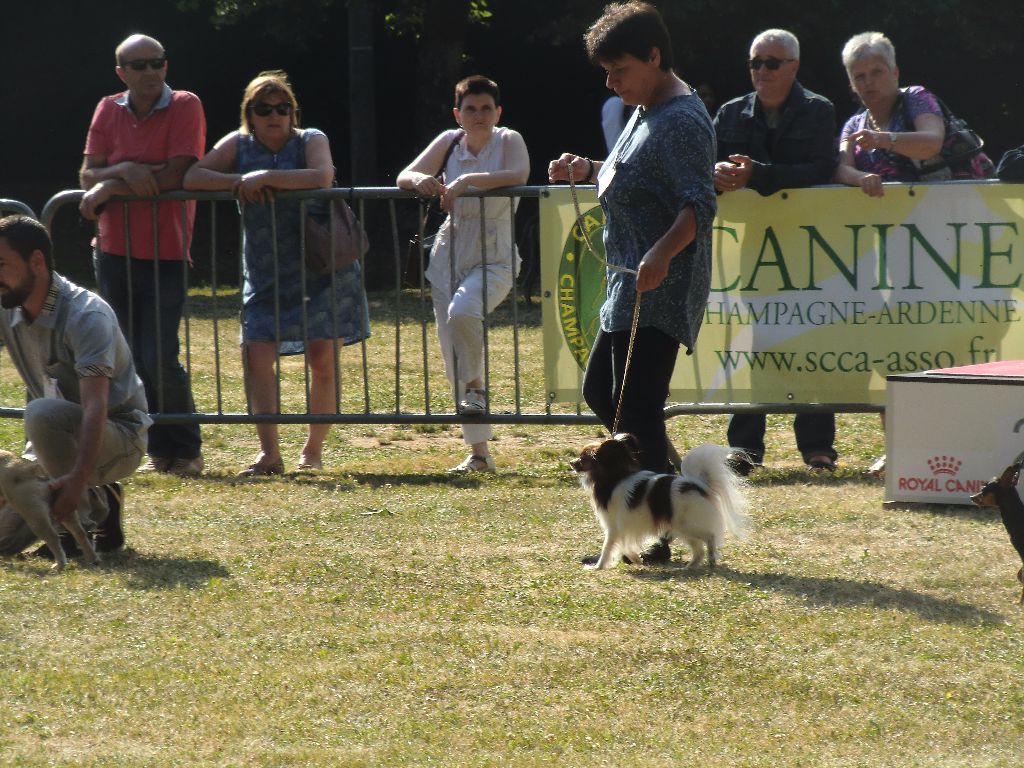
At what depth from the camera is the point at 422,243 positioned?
776 cm

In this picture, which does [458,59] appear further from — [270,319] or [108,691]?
[108,691]

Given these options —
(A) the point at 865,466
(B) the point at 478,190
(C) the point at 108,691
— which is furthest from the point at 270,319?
(C) the point at 108,691

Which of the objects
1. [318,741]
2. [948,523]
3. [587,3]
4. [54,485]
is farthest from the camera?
[587,3]

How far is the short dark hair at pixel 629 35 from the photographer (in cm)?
508

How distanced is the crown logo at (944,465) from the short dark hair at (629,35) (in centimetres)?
233

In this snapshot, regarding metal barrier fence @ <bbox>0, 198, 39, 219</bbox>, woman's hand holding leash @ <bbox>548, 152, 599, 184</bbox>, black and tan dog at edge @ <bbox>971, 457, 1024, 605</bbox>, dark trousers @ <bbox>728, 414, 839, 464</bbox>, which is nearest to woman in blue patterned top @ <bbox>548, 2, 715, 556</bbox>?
woman's hand holding leash @ <bbox>548, 152, 599, 184</bbox>

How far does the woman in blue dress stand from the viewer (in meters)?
7.73

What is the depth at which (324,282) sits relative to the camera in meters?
7.94

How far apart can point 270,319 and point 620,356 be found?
2917 millimetres

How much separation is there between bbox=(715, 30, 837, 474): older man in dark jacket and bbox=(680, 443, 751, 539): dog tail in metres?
1.82

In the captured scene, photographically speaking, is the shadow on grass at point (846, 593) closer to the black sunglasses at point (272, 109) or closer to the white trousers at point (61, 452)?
the white trousers at point (61, 452)

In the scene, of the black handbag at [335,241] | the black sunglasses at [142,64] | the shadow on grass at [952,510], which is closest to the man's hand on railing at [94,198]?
the black sunglasses at [142,64]

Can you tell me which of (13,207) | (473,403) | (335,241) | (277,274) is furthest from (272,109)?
(473,403)

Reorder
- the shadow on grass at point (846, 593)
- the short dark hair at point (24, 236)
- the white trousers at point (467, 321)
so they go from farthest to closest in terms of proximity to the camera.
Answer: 1. the white trousers at point (467, 321)
2. the short dark hair at point (24, 236)
3. the shadow on grass at point (846, 593)
